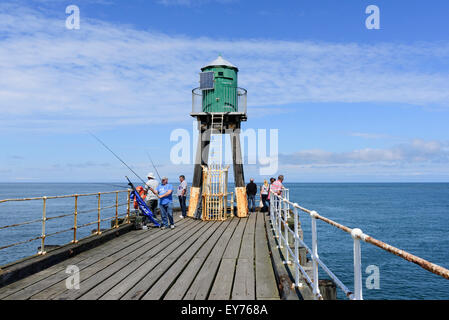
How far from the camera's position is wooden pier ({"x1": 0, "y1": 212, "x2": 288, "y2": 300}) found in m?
5.04

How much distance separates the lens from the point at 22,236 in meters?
32.9

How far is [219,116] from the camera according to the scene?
1570 cm

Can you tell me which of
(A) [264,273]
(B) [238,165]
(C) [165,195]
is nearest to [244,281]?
(A) [264,273]

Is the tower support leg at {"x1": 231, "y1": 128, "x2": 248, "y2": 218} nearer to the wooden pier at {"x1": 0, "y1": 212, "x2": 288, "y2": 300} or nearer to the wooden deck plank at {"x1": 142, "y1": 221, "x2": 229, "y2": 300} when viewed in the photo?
the wooden deck plank at {"x1": 142, "y1": 221, "x2": 229, "y2": 300}

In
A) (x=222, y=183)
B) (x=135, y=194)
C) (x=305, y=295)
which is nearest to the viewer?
(x=305, y=295)

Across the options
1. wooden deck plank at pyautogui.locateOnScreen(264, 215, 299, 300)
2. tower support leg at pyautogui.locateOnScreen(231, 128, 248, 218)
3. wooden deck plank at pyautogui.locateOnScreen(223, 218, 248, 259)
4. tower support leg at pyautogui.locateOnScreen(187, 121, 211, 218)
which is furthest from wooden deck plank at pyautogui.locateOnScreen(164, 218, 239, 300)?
tower support leg at pyautogui.locateOnScreen(231, 128, 248, 218)

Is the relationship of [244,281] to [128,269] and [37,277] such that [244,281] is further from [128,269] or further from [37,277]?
[37,277]

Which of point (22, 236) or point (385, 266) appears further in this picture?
point (22, 236)

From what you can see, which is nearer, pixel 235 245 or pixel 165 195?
pixel 235 245

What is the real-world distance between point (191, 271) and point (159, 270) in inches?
24.6

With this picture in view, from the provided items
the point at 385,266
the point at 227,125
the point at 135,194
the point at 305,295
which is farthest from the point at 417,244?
the point at 305,295

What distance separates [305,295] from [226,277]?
173 cm
